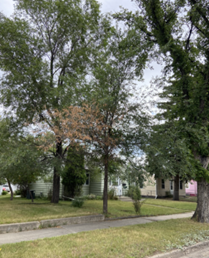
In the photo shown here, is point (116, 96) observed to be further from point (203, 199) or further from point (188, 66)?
point (203, 199)

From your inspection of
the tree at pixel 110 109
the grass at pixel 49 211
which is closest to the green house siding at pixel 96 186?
the grass at pixel 49 211

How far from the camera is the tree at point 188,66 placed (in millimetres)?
8867

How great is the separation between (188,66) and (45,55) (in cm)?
835

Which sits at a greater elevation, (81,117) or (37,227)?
(81,117)

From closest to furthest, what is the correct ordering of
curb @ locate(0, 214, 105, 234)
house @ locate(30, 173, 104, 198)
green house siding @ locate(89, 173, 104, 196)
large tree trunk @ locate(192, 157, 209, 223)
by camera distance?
curb @ locate(0, 214, 105, 234) < large tree trunk @ locate(192, 157, 209, 223) < house @ locate(30, 173, 104, 198) < green house siding @ locate(89, 173, 104, 196)

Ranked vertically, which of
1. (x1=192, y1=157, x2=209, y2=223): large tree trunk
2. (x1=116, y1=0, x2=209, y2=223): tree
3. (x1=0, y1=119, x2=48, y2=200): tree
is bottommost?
(x1=192, y1=157, x2=209, y2=223): large tree trunk

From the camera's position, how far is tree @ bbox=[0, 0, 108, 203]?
10617 mm

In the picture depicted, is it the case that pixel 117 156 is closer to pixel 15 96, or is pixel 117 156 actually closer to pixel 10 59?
pixel 15 96

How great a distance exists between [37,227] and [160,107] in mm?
6450

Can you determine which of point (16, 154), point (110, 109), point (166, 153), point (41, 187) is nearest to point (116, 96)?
point (110, 109)

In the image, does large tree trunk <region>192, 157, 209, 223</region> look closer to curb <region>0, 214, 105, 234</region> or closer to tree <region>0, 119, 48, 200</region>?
curb <region>0, 214, 105, 234</region>

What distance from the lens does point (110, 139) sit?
8367 mm

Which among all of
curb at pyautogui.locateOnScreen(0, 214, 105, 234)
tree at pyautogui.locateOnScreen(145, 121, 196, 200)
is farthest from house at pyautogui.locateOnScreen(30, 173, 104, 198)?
tree at pyautogui.locateOnScreen(145, 121, 196, 200)

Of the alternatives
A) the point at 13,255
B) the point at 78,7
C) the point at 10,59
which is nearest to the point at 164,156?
the point at 13,255
